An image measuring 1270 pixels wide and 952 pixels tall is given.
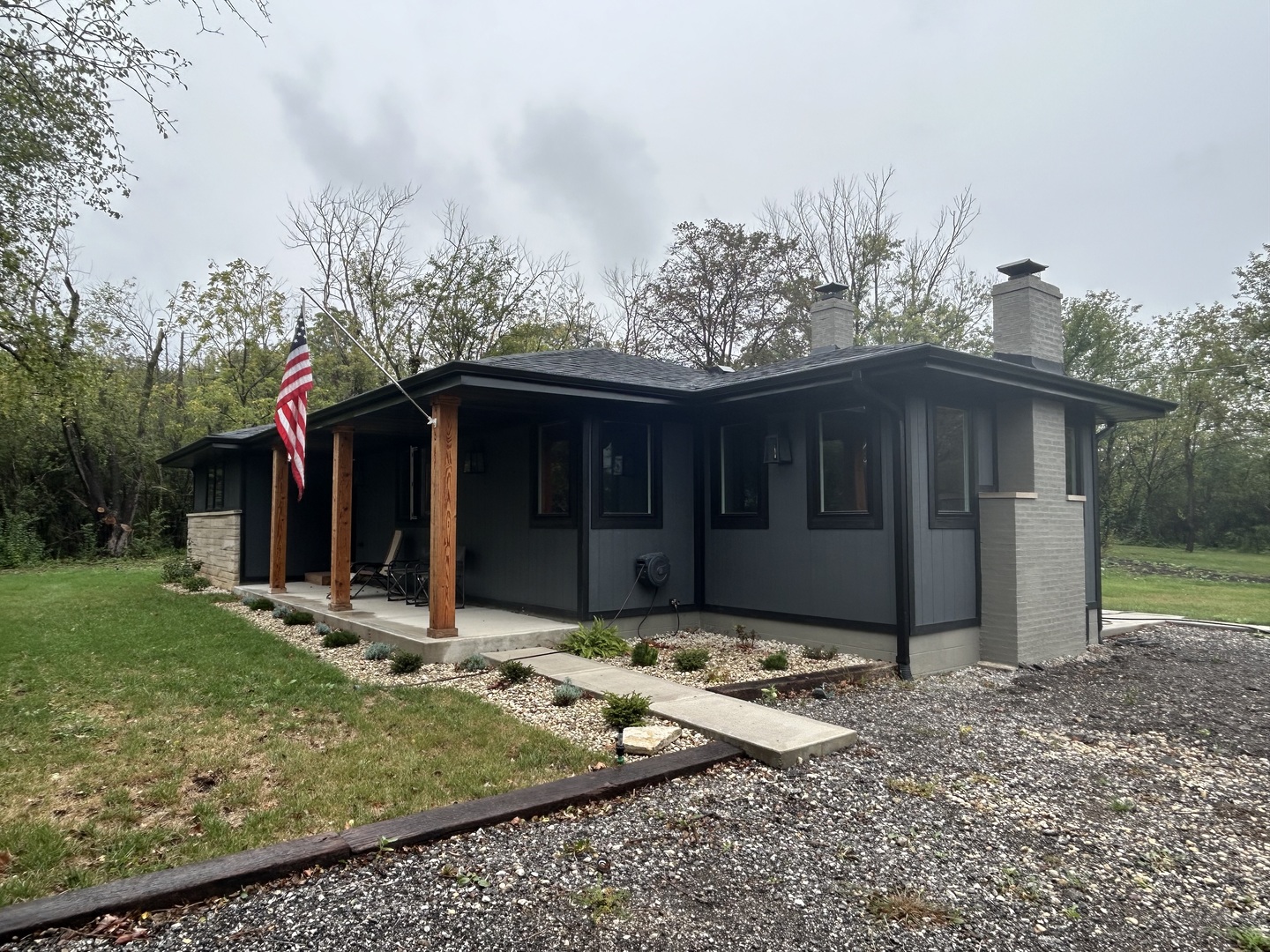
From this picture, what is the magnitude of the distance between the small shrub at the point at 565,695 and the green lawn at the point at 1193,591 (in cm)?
934

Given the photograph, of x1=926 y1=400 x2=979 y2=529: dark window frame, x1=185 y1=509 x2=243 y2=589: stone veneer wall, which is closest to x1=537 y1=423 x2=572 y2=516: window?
x1=926 y1=400 x2=979 y2=529: dark window frame

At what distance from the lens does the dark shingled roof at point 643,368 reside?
677 cm

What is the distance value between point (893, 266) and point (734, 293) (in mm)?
4483

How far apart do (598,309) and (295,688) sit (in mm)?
18556

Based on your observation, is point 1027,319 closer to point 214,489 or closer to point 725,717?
point 725,717

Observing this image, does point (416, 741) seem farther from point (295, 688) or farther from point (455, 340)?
point (455, 340)

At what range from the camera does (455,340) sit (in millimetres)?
20875

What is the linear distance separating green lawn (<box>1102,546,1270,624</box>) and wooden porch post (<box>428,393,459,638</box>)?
9827 millimetres

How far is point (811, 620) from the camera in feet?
22.1

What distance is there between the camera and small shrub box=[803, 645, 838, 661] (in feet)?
20.3

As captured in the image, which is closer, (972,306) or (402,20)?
(402,20)

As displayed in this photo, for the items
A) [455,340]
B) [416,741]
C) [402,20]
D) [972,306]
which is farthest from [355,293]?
[416,741]

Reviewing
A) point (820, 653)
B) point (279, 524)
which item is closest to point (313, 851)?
point (820, 653)

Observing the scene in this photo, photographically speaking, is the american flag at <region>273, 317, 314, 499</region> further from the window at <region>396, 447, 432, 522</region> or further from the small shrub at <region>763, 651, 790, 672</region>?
the small shrub at <region>763, 651, 790, 672</region>
